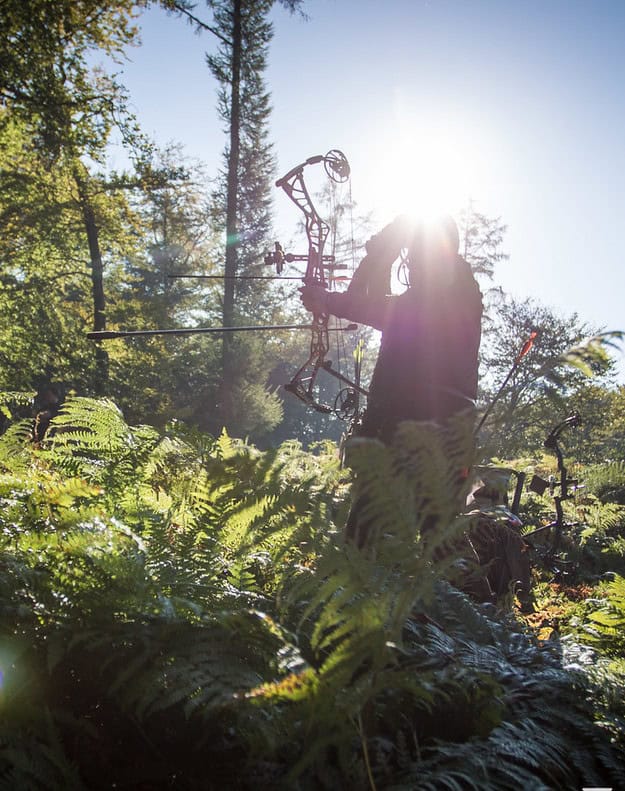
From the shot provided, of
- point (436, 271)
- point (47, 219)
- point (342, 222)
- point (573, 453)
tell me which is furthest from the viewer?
point (342, 222)

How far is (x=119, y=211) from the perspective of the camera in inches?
572

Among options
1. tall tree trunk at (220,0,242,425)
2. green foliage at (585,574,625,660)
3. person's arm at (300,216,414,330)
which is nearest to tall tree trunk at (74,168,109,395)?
tall tree trunk at (220,0,242,425)

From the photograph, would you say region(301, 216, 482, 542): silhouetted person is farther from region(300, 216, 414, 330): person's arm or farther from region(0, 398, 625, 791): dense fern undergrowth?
region(0, 398, 625, 791): dense fern undergrowth

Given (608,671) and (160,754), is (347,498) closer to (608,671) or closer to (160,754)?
(160,754)

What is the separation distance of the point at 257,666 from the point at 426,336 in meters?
1.70

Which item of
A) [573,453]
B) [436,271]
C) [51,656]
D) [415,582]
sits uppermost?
[436,271]

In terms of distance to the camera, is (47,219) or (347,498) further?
(47,219)

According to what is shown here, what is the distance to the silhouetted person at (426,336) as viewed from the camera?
2.20 metres

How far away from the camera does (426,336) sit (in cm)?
231

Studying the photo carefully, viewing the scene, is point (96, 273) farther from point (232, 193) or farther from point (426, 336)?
point (426, 336)

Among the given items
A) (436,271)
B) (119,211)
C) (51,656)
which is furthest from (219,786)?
(119,211)

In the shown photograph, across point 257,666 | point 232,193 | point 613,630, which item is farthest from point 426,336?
point 232,193

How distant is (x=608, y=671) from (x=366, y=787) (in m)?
0.80

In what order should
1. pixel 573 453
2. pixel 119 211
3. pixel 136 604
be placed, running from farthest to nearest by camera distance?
pixel 573 453 < pixel 119 211 < pixel 136 604
